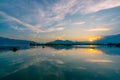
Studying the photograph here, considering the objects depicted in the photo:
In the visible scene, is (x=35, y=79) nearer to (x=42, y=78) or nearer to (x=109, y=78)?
(x=42, y=78)

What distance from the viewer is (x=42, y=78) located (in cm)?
1449

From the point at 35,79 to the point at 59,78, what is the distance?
8.76ft

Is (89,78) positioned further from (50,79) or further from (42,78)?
(42,78)

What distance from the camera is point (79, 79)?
14.4 meters

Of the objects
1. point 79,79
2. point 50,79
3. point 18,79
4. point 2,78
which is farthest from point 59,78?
point 2,78

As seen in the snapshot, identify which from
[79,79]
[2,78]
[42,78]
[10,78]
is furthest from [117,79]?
[2,78]

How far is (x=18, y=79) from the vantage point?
14.0m

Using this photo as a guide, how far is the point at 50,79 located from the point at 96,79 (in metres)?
5.09

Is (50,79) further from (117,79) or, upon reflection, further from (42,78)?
(117,79)

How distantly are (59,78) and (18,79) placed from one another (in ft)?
14.8

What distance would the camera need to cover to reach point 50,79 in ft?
45.9

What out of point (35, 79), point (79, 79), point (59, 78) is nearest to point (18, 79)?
point (35, 79)

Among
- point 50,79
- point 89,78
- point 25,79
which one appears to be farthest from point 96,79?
point 25,79

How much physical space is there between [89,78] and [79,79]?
1253 millimetres
